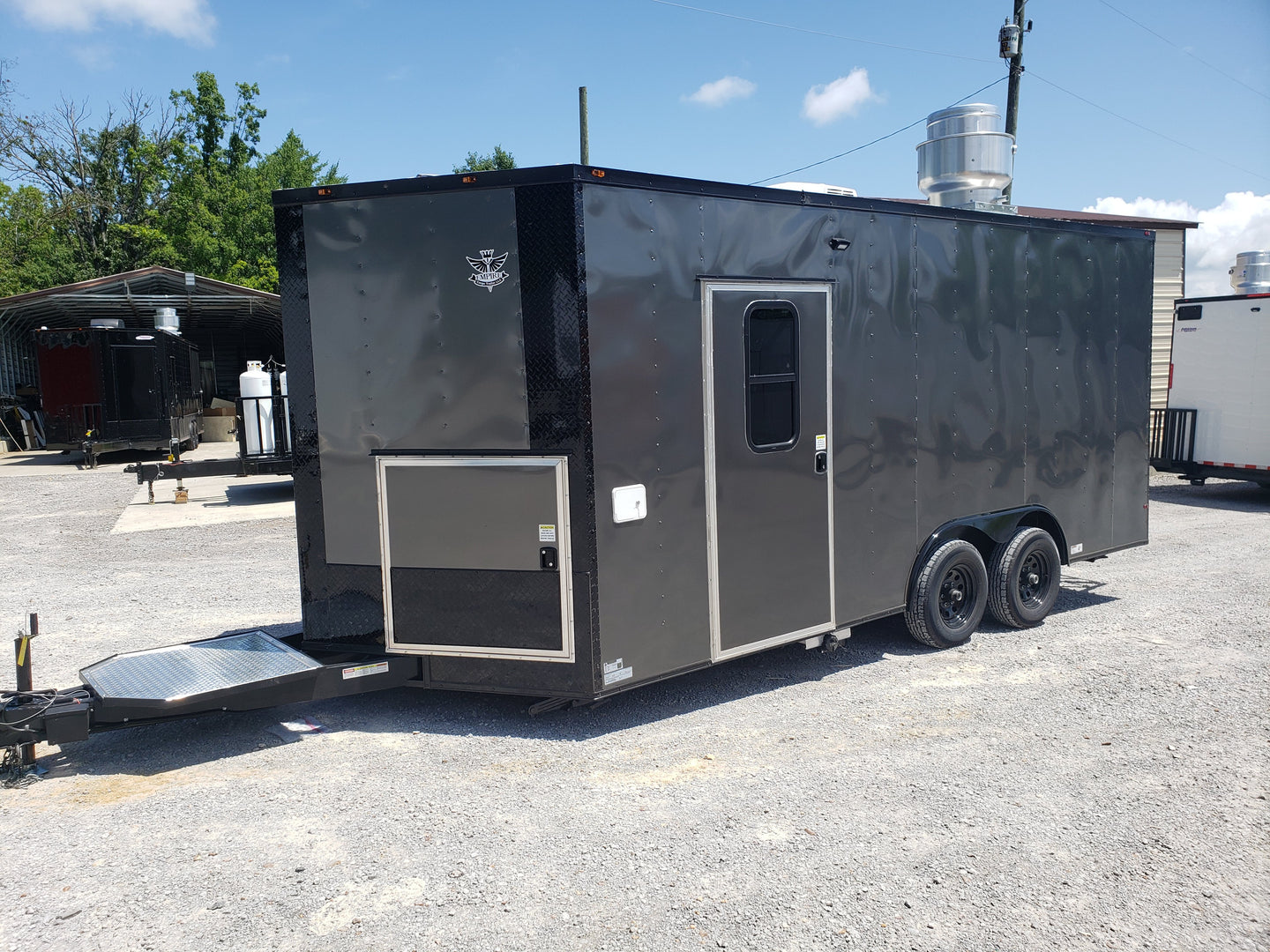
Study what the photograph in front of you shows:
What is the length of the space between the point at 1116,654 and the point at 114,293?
2528 cm

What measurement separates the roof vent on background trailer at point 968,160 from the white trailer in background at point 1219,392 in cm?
757

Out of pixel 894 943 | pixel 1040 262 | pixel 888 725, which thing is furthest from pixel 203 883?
pixel 1040 262

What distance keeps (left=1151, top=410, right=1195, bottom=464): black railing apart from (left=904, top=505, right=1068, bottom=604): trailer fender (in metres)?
8.09

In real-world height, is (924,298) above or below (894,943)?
above

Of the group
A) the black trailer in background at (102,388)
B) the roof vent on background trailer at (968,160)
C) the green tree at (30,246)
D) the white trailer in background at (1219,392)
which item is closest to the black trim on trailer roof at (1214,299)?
the white trailer in background at (1219,392)

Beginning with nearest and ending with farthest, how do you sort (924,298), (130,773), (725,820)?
(725,820), (130,773), (924,298)

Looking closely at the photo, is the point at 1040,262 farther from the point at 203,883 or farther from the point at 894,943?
the point at 203,883

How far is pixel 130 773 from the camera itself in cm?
460

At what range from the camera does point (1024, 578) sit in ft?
23.5

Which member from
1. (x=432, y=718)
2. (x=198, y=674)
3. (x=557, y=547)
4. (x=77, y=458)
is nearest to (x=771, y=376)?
(x=557, y=547)

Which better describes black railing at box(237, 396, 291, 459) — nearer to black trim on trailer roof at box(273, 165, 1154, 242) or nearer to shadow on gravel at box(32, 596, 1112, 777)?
shadow on gravel at box(32, 596, 1112, 777)

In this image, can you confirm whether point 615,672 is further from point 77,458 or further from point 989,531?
point 77,458

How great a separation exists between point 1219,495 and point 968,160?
966cm

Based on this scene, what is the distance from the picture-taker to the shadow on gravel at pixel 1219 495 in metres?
13.1
